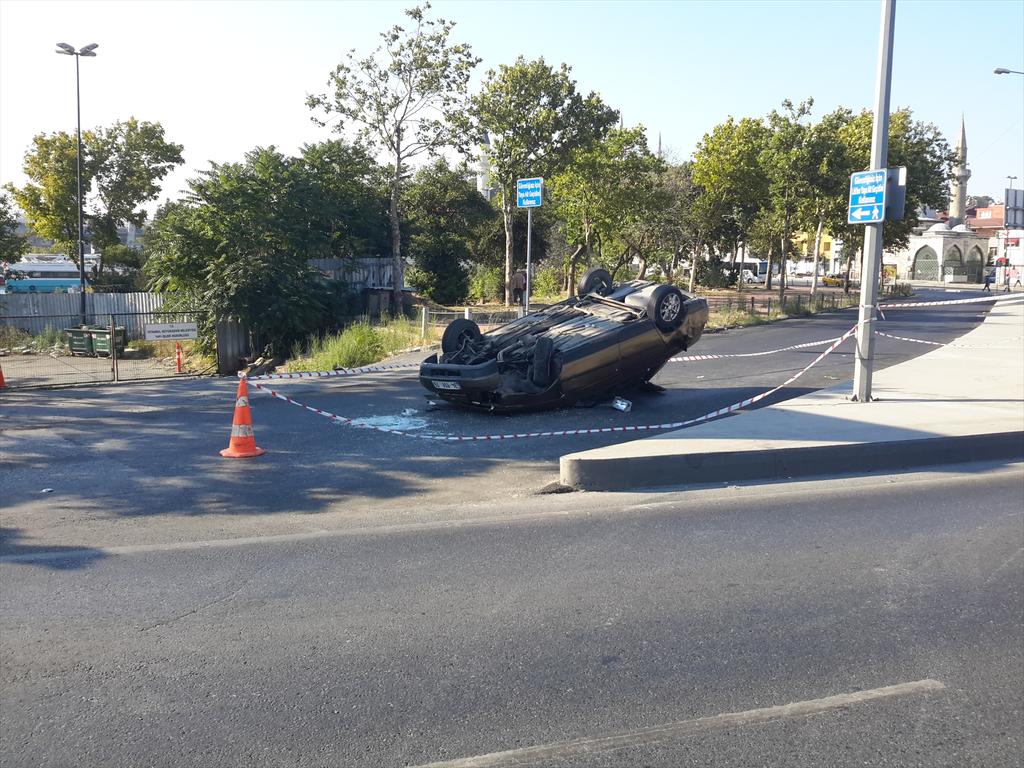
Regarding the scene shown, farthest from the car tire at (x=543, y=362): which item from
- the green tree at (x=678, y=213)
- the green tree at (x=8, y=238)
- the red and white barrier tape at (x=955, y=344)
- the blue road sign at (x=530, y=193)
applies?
the green tree at (x=8, y=238)

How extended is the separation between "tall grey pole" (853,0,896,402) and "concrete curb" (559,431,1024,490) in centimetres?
220

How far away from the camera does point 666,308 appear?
12.3m

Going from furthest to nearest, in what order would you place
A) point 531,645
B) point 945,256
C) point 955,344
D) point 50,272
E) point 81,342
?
point 945,256 → point 50,272 → point 81,342 → point 955,344 → point 531,645

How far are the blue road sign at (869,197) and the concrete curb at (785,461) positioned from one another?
319 centimetres

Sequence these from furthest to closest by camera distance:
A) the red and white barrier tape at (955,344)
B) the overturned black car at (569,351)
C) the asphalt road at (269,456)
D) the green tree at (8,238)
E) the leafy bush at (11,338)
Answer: the green tree at (8,238)
the leafy bush at (11,338)
the red and white barrier tape at (955,344)
the overturned black car at (569,351)
the asphalt road at (269,456)

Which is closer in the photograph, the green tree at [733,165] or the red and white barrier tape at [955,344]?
the red and white barrier tape at [955,344]

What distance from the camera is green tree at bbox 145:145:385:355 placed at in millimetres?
24156

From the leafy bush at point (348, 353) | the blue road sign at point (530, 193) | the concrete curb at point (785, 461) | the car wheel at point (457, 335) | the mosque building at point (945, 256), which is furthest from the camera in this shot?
the mosque building at point (945, 256)

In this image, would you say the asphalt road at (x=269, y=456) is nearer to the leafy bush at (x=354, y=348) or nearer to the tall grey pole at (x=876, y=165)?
the tall grey pole at (x=876, y=165)

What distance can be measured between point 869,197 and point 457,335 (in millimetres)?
5896

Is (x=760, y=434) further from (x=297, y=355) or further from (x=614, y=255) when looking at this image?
(x=614, y=255)

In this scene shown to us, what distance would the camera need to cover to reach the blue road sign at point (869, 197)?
11117 mm

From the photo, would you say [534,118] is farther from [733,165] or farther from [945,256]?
[945,256]

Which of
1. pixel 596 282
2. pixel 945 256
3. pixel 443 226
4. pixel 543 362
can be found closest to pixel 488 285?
pixel 443 226
